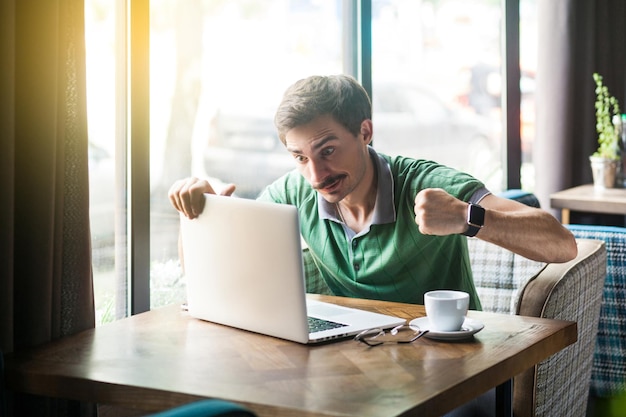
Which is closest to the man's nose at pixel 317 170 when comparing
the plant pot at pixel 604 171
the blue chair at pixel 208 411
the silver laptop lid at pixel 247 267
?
the silver laptop lid at pixel 247 267

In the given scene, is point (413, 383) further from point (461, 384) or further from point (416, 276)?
point (416, 276)

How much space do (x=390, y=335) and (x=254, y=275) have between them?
306 mm

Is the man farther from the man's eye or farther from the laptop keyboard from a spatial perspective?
the laptop keyboard

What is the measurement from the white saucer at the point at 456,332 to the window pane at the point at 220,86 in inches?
35.5

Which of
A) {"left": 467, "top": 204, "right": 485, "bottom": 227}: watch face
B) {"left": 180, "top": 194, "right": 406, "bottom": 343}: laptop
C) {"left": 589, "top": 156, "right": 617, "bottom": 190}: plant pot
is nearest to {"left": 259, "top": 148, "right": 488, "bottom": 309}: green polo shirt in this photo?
{"left": 467, "top": 204, "right": 485, "bottom": 227}: watch face

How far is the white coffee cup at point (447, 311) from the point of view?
1735mm

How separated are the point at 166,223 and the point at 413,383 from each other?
1.20 m

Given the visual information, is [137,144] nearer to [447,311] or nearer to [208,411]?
[447,311]

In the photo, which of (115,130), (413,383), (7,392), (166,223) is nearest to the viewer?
(413,383)

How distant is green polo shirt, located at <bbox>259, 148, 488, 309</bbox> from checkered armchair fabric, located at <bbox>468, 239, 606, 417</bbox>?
0.21 m

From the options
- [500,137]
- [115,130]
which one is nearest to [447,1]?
[500,137]

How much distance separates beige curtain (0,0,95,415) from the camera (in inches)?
68.1

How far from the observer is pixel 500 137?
4.37m

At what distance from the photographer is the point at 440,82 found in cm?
385
